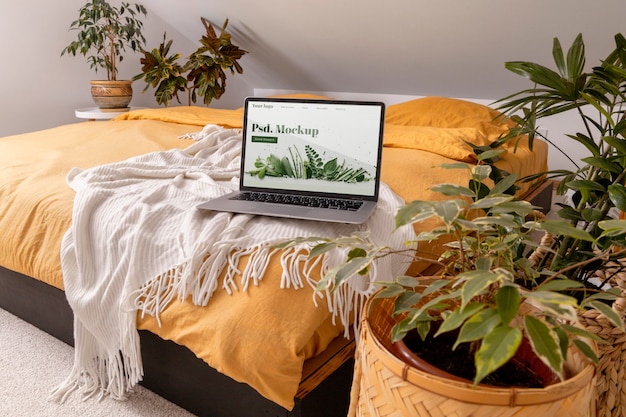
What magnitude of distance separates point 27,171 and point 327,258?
1167mm

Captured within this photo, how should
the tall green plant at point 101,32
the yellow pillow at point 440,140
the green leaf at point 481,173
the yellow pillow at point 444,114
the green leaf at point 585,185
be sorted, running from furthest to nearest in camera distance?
the tall green plant at point 101,32, the yellow pillow at point 444,114, the yellow pillow at point 440,140, the green leaf at point 585,185, the green leaf at point 481,173

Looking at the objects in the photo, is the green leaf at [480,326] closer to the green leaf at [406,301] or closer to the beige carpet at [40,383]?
the green leaf at [406,301]

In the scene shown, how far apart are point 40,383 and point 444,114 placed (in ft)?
6.93

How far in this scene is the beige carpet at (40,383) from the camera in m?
1.28

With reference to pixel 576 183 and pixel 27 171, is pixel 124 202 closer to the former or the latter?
pixel 27 171

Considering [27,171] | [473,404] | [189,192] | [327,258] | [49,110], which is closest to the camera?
[473,404]

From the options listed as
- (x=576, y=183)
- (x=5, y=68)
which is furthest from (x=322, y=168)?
(x=5, y=68)

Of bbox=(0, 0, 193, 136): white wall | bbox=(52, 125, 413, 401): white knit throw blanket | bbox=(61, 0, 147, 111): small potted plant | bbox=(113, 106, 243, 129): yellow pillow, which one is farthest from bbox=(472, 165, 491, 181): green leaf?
bbox=(0, 0, 193, 136): white wall

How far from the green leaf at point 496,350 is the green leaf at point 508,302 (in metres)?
0.01

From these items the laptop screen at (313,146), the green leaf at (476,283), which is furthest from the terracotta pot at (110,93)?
the green leaf at (476,283)

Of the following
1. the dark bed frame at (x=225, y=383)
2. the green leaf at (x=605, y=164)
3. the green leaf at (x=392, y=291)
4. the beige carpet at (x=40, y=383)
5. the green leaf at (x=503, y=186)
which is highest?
the green leaf at (x=605, y=164)

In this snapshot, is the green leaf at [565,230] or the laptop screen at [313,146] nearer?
the green leaf at [565,230]

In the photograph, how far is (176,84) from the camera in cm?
361

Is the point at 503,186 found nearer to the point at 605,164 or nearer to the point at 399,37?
the point at 605,164
